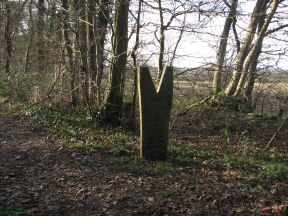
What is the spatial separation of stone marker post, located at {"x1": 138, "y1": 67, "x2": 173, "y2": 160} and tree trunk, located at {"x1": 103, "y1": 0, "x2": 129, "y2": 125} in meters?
2.99

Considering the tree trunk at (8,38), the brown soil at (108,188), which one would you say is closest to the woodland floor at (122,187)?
the brown soil at (108,188)

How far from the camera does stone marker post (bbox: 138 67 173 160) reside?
771 cm

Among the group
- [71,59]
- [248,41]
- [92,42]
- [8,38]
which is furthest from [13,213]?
[8,38]

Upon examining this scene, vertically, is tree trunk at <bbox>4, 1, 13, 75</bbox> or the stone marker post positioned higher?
tree trunk at <bbox>4, 1, 13, 75</bbox>

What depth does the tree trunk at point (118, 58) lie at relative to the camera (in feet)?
34.8

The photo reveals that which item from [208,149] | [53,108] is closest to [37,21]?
[53,108]

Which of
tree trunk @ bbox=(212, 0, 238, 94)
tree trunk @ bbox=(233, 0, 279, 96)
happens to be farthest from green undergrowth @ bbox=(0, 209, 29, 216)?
tree trunk @ bbox=(233, 0, 279, 96)

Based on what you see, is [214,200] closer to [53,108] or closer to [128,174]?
[128,174]

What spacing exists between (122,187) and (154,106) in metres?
1.86

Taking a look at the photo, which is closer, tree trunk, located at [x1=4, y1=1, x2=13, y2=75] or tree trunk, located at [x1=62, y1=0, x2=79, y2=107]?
tree trunk, located at [x1=62, y1=0, x2=79, y2=107]

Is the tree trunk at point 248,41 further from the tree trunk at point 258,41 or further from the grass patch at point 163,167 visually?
the grass patch at point 163,167

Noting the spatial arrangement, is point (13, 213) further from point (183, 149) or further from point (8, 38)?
point (8, 38)

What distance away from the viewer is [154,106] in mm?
7730

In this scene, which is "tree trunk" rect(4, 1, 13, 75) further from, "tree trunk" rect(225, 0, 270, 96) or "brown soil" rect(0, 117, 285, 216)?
"brown soil" rect(0, 117, 285, 216)
